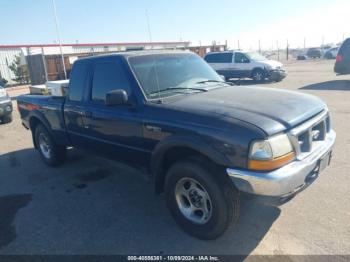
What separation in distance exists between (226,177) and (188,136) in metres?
0.53

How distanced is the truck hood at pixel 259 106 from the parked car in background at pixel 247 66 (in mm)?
13666

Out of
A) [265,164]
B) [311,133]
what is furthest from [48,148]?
[311,133]

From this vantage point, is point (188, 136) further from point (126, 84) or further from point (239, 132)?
point (126, 84)

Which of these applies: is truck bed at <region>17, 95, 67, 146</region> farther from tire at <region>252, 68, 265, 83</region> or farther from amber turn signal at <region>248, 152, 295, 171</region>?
tire at <region>252, 68, 265, 83</region>

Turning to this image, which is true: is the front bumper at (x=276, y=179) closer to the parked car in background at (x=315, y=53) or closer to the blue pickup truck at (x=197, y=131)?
the blue pickup truck at (x=197, y=131)

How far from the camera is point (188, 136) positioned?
2.92 m

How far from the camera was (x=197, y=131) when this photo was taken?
9.39ft

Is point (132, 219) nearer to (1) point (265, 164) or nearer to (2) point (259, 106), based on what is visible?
(1) point (265, 164)

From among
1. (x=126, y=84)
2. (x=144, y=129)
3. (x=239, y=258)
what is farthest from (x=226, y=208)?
(x=126, y=84)

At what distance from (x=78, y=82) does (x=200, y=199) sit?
104 inches

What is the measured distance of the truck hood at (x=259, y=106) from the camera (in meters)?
2.72

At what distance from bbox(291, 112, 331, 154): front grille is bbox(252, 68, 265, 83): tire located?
13.9m

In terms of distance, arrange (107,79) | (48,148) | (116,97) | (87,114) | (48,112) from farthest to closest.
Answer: (48,148), (48,112), (87,114), (107,79), (116,97)

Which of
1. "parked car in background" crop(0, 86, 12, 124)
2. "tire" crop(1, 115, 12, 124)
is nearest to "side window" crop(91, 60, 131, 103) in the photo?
"parked car in background" crop(0, 86, 12, 124)
